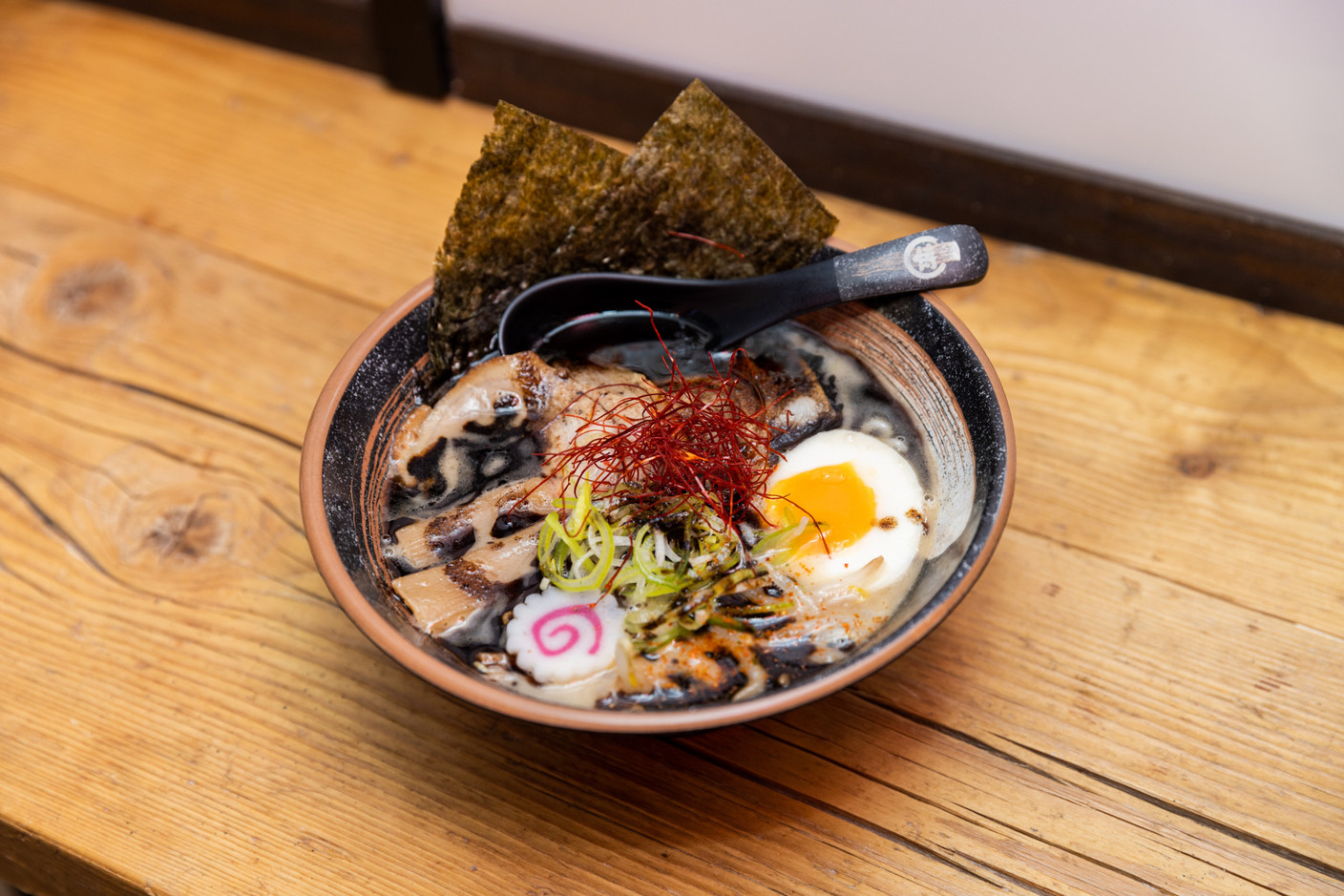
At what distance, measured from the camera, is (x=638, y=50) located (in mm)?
2369

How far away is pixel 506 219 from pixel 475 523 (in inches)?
19.0

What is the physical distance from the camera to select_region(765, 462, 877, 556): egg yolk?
154cm

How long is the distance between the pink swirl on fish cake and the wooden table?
0.70ft

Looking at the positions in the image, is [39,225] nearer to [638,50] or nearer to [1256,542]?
[638,50]

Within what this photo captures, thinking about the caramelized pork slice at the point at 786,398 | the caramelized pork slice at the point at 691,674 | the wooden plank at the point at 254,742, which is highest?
the caramelized pork slice at the point at 786,398

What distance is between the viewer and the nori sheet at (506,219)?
1574 millimetres

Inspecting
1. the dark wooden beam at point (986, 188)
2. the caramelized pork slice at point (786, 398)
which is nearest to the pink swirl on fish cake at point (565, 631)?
the caramelized pork slice at point (786, 398)

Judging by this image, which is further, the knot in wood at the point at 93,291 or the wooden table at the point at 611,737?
the knot in wood at the point at 93,291

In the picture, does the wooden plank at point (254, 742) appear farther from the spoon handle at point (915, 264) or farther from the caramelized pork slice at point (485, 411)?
the spoon handle at point (915, 264)

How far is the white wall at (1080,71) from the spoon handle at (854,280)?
0.66 m

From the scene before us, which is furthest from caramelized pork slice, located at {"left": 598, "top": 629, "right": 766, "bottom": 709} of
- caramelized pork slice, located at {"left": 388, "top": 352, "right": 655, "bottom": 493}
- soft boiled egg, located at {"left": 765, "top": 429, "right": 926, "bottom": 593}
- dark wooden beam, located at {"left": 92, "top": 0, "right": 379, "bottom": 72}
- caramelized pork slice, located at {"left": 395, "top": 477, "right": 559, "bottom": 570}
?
dark wooden beam, located at {"left": 92, "top": 0, "right": 379, "bottom": 72}

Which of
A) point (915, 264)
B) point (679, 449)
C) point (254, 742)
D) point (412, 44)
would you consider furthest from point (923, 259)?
point (412, 44)

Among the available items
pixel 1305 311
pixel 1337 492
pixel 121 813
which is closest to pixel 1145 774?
pixel 1337 492

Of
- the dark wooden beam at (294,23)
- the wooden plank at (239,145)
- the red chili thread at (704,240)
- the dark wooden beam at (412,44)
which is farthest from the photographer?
the dark wooden beam at (294,23)
